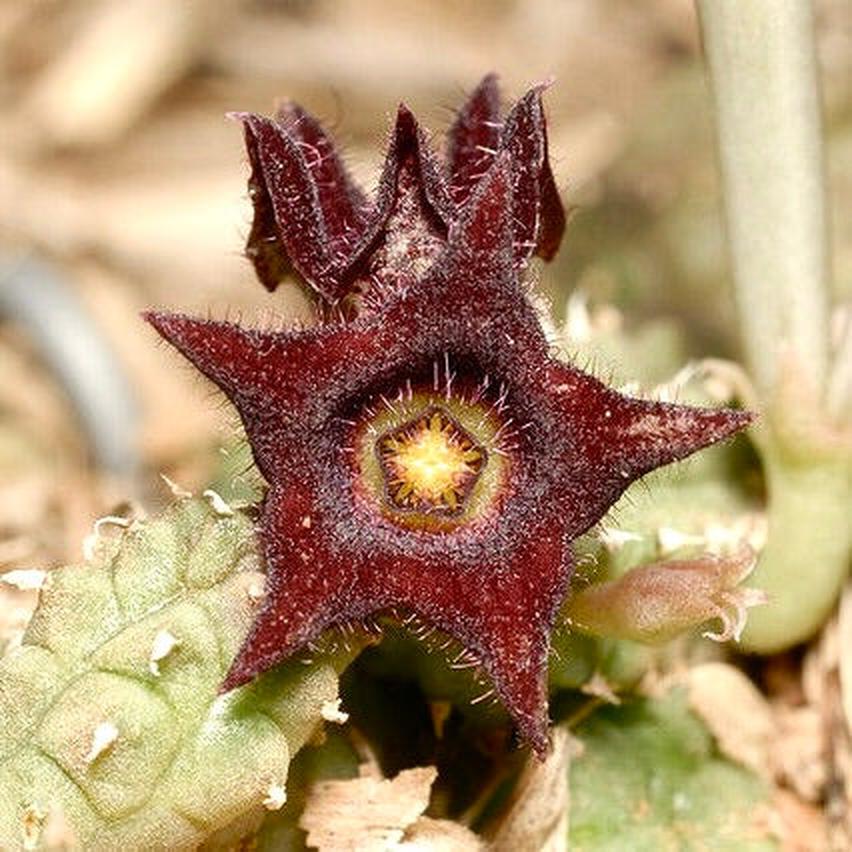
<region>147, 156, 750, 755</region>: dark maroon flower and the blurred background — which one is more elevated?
the blurred background

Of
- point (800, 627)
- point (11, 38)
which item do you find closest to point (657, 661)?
point (800, 627)

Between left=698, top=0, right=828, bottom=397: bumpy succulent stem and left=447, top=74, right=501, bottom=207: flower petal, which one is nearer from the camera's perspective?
left=447, top=74, right=501, bottom=207: flower petal

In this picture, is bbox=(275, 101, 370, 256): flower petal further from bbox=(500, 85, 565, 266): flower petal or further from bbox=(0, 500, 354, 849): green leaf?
bbox=(0, 500, 354, 849): green leaf

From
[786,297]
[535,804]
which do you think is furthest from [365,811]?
[786,297]

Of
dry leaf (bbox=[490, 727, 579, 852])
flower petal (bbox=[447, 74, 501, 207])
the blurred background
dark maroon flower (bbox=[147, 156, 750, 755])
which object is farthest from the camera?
the blurred background

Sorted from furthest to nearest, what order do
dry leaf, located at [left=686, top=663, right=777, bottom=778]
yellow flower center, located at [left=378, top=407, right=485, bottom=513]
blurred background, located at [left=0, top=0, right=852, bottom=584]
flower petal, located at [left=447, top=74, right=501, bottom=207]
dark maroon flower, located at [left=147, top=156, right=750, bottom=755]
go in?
blurred background, located at [left=0, top=0, right=852, bottom=584]
dry leaf, located at [left=686, top=663, right=777, bottom=778]
flower petal, located at [left=447, top=74, right=501, bottom=207]
yellow flower center, located at [left=378, top=407, right=485, bottom=513]
dark maroon flower, located at [left=147, top=156, right=750, bottom=755]

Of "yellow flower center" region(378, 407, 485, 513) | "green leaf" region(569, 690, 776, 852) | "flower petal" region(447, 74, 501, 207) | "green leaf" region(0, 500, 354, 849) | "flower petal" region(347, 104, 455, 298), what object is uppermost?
"flower petal" region(447, 74, 501, 207)

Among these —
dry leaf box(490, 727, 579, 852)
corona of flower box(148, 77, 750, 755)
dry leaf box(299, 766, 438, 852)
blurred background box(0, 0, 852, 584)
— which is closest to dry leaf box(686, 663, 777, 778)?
dry leaf box(490, 727, 579, 852)

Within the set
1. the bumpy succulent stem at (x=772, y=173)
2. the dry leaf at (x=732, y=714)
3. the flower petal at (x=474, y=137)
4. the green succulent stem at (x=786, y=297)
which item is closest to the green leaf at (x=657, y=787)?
the dry leaf at (x=732, y=714)
